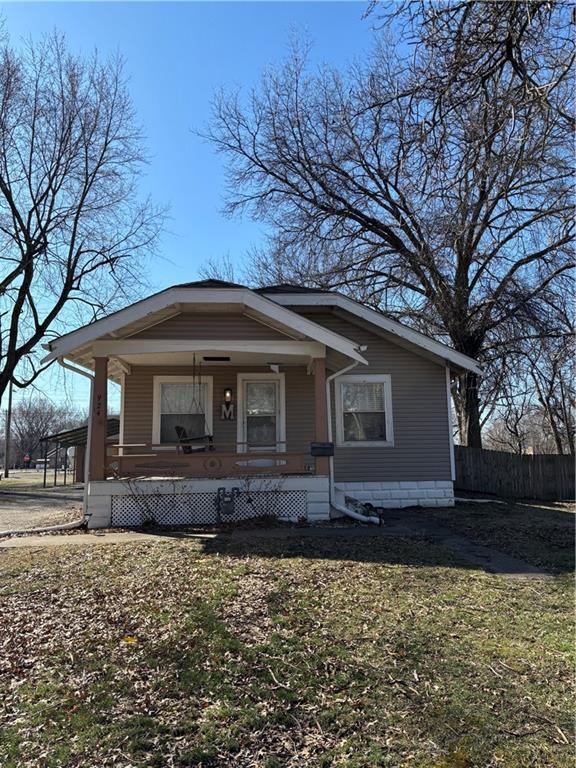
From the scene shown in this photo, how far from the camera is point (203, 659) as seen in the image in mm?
3500

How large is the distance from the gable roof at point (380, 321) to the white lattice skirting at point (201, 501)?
3.88 meters

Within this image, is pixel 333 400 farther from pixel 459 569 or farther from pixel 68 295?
pixel 68 295

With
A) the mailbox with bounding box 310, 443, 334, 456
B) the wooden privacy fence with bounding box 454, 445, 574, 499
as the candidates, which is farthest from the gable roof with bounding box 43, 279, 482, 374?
the wooden privacy fence with bounding box 454, 445, 574, 499

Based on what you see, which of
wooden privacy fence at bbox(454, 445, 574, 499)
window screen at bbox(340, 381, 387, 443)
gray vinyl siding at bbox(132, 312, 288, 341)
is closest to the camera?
gray vinyl siding at bbox(132, 312, 288, 341)

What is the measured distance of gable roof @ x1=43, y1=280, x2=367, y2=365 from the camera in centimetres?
870

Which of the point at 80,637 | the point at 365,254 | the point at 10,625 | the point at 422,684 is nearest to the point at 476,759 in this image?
the point at 422,684

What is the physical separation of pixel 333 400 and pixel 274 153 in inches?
423

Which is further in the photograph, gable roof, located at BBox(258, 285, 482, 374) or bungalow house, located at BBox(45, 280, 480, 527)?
gable roof, located at BBox(258, 285, 482, 374)

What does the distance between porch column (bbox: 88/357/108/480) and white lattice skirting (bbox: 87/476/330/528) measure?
0.78 ft

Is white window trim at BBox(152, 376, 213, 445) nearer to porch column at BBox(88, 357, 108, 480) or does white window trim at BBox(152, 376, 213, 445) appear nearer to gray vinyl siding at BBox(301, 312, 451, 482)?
porch column at BBox(88, 357, 108, 480)

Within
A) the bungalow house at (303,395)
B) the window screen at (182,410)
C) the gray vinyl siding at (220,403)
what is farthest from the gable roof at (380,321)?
the window screen at (182,410)

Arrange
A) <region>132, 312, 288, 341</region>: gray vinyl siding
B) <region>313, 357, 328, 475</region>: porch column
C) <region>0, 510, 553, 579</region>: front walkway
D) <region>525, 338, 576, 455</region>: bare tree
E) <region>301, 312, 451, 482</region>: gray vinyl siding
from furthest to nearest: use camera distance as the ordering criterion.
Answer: <region>525, 338, 576, 455</region>: bare tree
<region>301, 312, 451, 482</region>: gray vinyl siding
<region>132, 312, 288, 341</region>: gray vinyl siding
<region>313, 357, 328, 475</region>: porch column
<region>0, 510, 553, 579</region>: front walkway

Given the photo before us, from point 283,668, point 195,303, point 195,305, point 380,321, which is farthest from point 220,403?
point 283,668

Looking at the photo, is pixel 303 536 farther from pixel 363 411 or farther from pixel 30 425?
pixel 30 425
